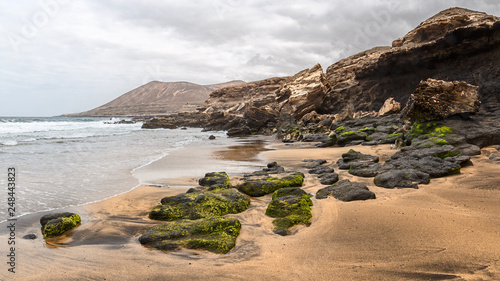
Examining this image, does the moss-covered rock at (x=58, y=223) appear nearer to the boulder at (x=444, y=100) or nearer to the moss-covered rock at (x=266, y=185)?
the moss-covered rock at (x=266, y=185)

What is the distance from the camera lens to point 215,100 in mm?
70625

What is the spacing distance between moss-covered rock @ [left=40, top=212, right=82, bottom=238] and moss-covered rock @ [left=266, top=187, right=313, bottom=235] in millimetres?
3186

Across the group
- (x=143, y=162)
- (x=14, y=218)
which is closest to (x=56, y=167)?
(x=143, y=162)

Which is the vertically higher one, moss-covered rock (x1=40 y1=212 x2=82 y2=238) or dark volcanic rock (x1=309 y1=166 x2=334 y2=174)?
dark volcanic rock (x1=309 y1=166 x2=334 y2=174)

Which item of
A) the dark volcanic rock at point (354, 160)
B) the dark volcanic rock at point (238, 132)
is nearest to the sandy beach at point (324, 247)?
the dark volcanic rock at point (354, 160)

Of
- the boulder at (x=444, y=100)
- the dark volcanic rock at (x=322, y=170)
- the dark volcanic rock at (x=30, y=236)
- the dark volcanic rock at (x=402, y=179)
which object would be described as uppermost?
the boulder at (x=444, y=100)

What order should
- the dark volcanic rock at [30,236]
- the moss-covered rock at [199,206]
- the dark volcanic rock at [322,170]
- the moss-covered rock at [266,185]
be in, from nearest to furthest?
the dark volcanic rock at [30,236], the moss-covered rock at [199,206], the moss-covered rock at [266,185], the dark volcanic rock at [322,170]

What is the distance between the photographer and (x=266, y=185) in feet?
21.1

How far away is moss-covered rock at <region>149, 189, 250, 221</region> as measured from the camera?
4965 mm

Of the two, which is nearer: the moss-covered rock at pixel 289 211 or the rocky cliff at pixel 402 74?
the moss-covered rock at pixel 289 211

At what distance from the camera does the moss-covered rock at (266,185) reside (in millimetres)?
6332

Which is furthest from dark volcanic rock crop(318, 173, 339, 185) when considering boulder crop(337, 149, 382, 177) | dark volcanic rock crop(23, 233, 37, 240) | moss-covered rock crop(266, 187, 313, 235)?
dark volcanic rock crop(23, 233, 37, 240)

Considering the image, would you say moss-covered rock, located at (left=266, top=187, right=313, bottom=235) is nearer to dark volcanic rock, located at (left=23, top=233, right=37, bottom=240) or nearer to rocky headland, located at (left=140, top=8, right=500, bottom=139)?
dark volcanic rock, located at (left=23, top=233, right=37, bottom=240)

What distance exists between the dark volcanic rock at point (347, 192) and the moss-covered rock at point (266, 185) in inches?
32.1
